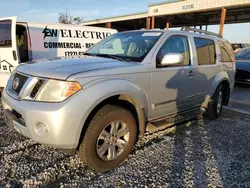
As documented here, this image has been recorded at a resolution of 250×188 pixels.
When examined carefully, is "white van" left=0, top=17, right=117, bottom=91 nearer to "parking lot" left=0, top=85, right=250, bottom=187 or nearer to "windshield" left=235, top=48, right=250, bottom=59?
"parking lot" left=0, top=85, right=250, bottom=187

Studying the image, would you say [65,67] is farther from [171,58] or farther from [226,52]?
[226,52]

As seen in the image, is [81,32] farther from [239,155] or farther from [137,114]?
[239,155]

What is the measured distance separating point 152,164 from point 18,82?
1.96m

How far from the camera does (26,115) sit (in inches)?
97.8

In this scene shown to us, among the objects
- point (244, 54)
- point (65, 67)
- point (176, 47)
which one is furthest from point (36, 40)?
point (244, 54)

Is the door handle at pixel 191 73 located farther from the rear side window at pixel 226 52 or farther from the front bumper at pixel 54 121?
the front bumper at pixel 54 121

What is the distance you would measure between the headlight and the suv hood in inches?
2.9

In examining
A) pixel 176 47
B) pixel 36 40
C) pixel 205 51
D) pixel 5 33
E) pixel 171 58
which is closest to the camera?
pixel 171 58

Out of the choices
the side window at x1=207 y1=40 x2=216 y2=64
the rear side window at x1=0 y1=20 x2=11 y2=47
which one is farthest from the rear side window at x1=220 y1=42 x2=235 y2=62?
the rear side window at x1=0 y1=20 x2=11 y2=47

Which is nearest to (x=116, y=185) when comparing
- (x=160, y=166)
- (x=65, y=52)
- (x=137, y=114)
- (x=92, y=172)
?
(x=92, y=172)

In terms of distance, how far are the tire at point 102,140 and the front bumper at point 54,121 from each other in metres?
0.18

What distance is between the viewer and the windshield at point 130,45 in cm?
346

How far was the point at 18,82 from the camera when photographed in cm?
290

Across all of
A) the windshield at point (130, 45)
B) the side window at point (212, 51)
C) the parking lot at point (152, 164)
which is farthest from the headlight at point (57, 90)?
the side window at point (212, 51)
